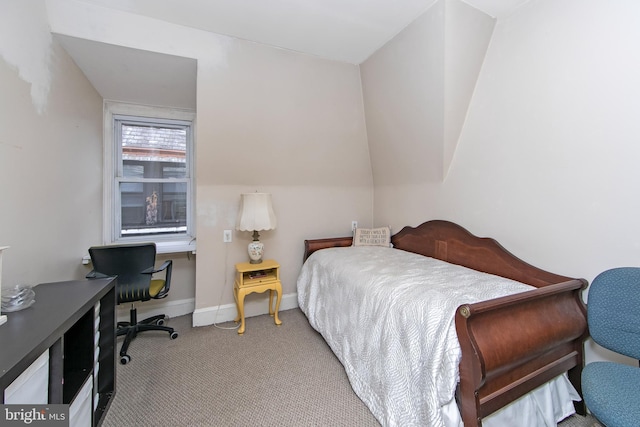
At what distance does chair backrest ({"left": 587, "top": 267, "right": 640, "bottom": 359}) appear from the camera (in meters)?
1.19

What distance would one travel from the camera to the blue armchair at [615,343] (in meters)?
0.96

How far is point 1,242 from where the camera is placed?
4.41ft

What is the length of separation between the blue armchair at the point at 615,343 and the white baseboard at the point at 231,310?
2343 mm

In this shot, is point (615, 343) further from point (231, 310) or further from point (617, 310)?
point (231, 310)

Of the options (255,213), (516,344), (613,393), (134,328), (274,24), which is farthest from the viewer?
(255,213)

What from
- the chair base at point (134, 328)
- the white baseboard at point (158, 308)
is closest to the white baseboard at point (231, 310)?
the chair base at point (134, 328)

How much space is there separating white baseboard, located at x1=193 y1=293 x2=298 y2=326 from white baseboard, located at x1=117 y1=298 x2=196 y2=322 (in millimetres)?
379

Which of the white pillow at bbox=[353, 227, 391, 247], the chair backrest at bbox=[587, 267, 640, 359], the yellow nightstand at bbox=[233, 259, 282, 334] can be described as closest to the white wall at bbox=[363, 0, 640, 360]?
the chair backrest at bbox=[587, 267, 640, 359]

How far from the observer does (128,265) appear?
6.98ft

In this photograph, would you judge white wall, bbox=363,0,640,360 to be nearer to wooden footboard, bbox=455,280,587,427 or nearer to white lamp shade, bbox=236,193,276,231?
wooden footboard, bbox=455,280,587,427

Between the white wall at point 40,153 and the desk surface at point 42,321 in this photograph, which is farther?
the white wall at point 40,153

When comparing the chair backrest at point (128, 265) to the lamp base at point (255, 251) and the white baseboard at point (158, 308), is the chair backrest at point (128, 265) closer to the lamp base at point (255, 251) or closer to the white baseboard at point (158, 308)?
the white baseboard at point (158, 308)

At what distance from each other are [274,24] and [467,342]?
232cm

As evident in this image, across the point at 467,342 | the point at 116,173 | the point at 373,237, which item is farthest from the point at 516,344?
the point at 116,173
